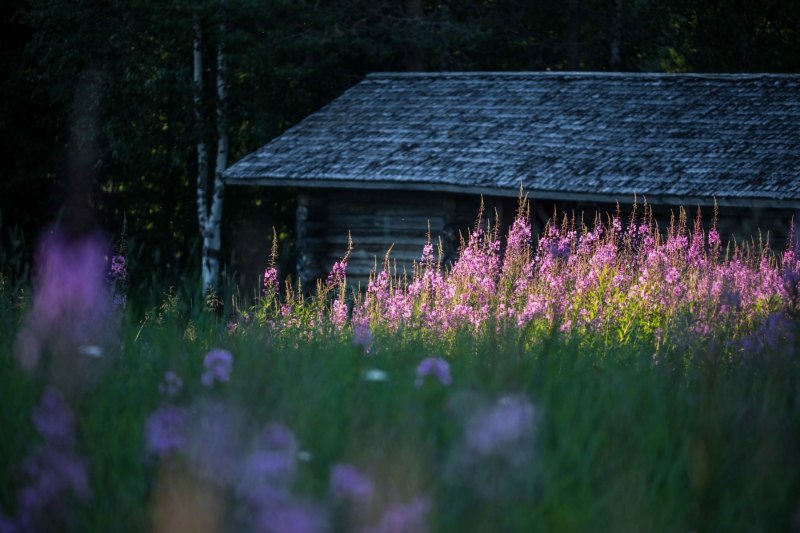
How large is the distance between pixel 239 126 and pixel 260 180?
454cm

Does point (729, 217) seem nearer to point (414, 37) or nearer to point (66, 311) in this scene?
point (414, 37)

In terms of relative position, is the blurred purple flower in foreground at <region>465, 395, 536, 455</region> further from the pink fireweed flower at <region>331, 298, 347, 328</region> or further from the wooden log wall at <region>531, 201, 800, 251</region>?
the wooden log wall at <region>531, 201, 800, 251</region>

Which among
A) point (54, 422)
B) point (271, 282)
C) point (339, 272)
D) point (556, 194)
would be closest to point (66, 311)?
point (54, 422)

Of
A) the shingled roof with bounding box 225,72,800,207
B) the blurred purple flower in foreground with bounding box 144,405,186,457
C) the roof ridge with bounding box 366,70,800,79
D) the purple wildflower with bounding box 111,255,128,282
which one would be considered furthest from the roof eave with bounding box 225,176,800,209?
the blurred purple flower in foreground with bounding box 144,405,186,457

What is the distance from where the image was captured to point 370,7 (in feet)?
61.5

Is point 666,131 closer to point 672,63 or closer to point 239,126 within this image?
point 239,126

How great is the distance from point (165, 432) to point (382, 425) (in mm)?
644

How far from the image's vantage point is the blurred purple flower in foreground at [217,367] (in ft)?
10.9

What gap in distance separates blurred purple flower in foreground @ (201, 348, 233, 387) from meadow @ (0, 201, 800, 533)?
0.01m

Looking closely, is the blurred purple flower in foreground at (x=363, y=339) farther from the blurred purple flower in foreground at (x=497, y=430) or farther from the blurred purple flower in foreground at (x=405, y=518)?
the blurred purple flower in foreground at (x=405, y=518)

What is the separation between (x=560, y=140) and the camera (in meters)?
12.9

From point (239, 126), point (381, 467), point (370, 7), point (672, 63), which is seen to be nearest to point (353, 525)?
point (381, 467)

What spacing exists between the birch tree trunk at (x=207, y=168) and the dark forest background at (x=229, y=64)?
0.52 ft

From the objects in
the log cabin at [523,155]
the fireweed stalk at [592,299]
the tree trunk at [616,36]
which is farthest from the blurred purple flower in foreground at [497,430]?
the tree trunk at [616,36]
